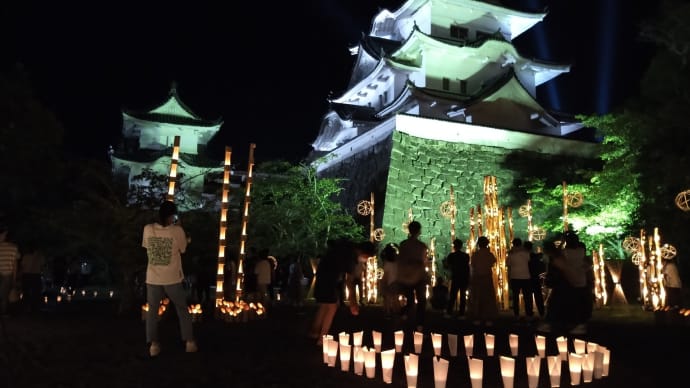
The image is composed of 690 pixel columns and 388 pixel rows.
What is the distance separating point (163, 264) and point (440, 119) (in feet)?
56.4

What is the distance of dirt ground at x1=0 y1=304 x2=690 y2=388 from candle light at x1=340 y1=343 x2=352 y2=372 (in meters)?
0.08

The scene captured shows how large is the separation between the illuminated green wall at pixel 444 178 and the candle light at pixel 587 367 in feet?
47.7

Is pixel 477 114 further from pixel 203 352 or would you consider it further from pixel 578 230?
pixel 203 352

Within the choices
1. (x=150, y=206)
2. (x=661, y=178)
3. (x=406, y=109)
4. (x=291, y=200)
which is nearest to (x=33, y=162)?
(x=291, y=200)

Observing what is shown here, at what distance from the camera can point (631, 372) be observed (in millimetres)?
5309

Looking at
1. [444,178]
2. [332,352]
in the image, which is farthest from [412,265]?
[444,178]

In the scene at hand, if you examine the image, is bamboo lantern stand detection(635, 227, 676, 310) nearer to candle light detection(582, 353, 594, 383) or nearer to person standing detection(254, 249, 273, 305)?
candle light detection(582, 353, 594, 383)

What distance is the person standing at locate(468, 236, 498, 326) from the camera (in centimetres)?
905

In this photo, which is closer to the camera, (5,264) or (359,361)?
(359,361)

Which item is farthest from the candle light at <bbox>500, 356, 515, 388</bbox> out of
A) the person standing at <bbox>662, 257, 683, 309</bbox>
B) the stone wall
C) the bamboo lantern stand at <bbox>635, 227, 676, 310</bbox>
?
the stone wall

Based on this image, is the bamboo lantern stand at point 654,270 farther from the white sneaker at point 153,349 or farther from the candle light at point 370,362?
the white sneaker at point 153,349

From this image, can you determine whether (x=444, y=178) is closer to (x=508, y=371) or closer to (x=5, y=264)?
(x=5, y=264)

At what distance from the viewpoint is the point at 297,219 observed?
20438 millimetres

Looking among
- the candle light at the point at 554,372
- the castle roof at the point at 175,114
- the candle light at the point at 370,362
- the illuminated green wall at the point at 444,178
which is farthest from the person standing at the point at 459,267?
the castle roof at the point at 175,114
